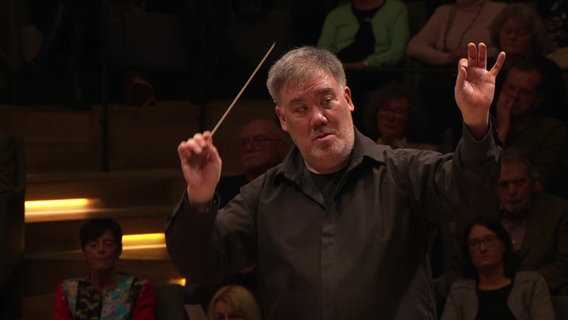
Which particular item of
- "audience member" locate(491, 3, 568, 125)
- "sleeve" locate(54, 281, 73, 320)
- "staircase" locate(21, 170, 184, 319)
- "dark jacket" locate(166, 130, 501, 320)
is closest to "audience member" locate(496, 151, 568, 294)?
"audience member" locate(491, 3, 568, 125)

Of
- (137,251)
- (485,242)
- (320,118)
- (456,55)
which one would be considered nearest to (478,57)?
(320,118)

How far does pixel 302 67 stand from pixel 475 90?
379mm

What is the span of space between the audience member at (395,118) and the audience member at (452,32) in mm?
557

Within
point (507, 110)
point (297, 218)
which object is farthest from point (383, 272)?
point (507, 110)

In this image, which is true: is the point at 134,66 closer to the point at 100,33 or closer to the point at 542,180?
the point at 100,33

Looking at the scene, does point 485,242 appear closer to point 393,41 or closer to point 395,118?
point 395,118

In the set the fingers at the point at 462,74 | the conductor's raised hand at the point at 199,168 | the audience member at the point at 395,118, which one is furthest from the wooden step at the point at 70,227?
the fingers at the point at 462,74

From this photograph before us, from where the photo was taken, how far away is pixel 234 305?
4.12m

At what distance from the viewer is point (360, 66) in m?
5.43

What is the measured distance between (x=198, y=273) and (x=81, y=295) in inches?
90.1

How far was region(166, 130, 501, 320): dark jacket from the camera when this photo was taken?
2.31 m

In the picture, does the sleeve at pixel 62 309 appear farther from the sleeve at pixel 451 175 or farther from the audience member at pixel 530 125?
the sleeve at pixel 451 175

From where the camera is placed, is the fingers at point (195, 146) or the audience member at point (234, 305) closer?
the fingers at point (195, 146)

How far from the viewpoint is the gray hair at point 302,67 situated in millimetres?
2378
